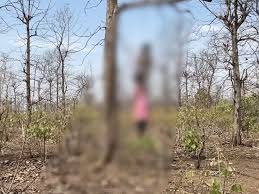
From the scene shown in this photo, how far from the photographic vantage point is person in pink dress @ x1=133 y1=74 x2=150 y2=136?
69cm

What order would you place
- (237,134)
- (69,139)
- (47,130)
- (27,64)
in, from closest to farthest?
(69,139) → (47,130) → (237,134) → (27,64)

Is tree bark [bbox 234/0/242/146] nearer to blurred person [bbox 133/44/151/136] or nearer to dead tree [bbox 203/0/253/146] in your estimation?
dead tree [bbox 203/0/253/146]

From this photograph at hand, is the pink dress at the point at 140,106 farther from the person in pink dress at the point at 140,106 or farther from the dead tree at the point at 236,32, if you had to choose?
the dead tree at the point at 236,32

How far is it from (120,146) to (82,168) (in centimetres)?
11

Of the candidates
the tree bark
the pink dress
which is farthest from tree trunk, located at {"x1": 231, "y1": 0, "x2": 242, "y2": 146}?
the pink dress

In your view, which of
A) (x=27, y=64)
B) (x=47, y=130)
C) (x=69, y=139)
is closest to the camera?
(x=69, y=139)

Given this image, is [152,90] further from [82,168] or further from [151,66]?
[82,168]

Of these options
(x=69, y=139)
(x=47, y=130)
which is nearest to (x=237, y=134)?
(x=47, y=130)

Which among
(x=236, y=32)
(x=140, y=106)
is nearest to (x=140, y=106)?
(x=140, y=106)

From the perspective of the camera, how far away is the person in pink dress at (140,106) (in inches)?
27.2

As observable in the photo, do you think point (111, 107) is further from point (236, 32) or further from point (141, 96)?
point (236, 32)

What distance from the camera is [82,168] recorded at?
2.48 feet

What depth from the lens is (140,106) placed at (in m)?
0.70

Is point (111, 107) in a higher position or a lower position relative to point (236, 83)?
lower
